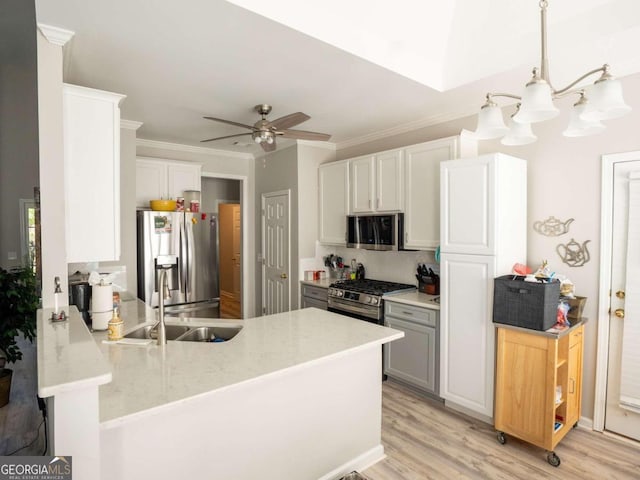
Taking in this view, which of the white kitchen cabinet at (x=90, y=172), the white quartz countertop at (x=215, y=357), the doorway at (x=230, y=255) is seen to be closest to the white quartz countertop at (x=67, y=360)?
the white quartz countertop at (x=215, y=357)

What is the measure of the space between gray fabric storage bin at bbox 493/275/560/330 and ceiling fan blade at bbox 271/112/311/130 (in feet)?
6.02

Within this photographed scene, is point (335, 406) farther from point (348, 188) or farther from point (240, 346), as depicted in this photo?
point (348, 188)

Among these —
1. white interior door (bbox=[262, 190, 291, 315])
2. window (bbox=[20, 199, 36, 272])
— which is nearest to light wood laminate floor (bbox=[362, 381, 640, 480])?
white interior door (bbox=[262, 190, 291, 315])

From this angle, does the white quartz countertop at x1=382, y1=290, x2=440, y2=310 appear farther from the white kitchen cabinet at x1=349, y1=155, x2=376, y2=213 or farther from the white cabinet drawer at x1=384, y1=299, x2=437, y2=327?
the white kitchen cabinet at x1=349, y1=155, x2=376, y2=213

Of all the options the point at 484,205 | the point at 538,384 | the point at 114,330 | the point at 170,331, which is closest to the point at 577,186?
the point at 484,205

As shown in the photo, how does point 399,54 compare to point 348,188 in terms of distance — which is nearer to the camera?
point 399,54

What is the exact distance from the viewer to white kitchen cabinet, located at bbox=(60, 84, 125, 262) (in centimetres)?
210

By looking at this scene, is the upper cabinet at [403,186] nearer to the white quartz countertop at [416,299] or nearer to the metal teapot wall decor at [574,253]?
the white quartz countertop at [416,299]

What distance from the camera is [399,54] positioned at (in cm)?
257

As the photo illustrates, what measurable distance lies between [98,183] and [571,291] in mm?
3273

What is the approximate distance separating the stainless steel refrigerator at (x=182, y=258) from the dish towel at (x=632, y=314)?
158 inches

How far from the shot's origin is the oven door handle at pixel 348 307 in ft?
11.9

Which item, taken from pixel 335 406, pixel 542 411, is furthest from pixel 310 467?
pixel 542 411

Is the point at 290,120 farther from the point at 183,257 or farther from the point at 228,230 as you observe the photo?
the point at 228,230
